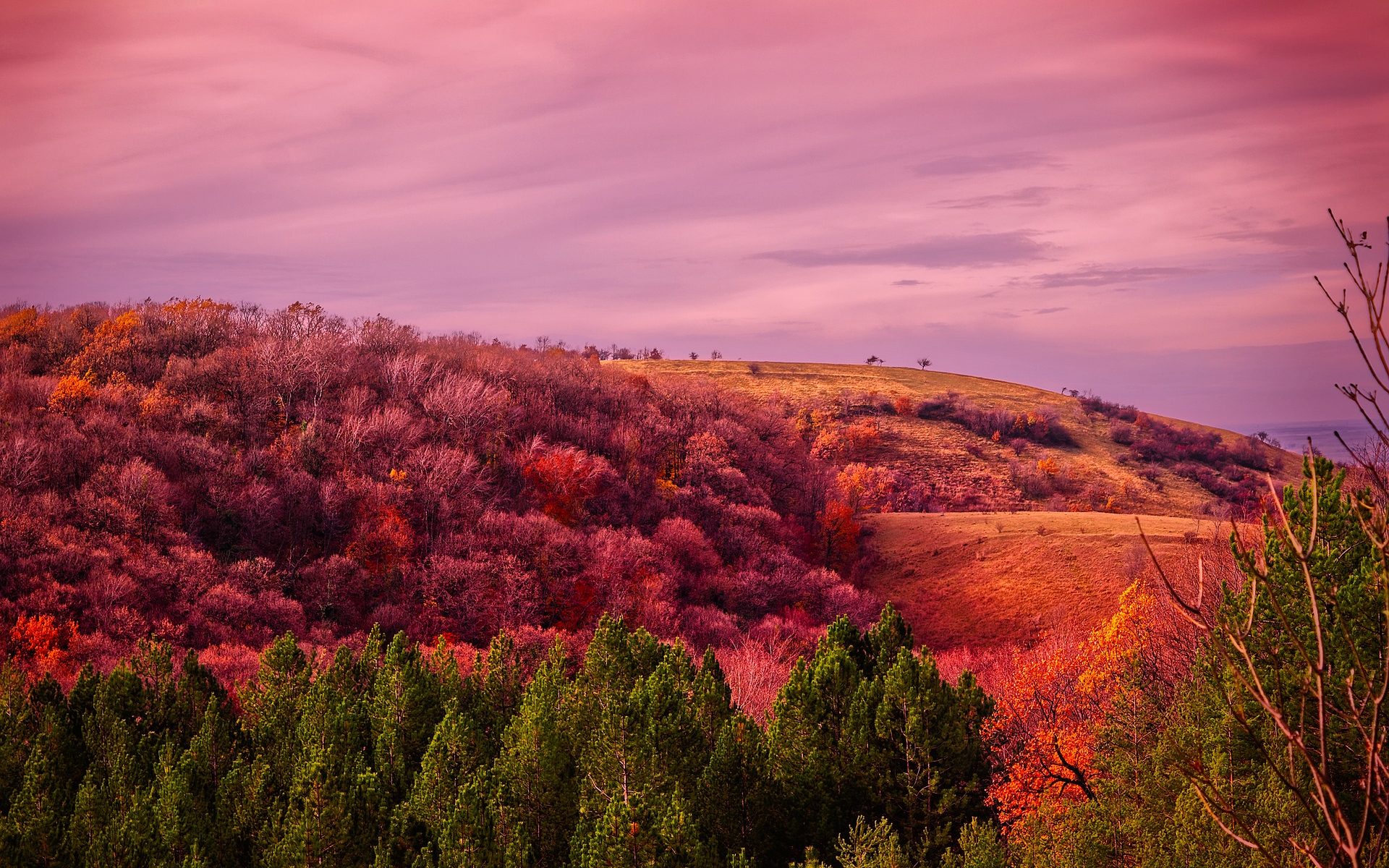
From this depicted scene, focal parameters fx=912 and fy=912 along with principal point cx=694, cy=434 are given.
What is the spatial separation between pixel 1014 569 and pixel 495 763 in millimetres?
57543

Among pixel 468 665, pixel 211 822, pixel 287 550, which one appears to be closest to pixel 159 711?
pixel 211 822

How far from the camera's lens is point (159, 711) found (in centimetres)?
2777

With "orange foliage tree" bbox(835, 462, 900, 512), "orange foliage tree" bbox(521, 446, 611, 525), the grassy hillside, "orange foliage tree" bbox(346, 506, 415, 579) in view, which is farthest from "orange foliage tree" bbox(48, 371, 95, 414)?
the grassy hillside

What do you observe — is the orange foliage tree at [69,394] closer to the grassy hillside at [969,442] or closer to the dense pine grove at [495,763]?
the dense pine grove at [495,763]

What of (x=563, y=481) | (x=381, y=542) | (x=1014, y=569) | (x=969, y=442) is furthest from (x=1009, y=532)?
(x=381, y=542)

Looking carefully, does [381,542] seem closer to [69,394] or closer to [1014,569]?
[69,394]

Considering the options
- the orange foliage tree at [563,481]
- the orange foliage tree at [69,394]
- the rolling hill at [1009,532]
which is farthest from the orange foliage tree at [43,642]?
the rolling hill at [1009,532]

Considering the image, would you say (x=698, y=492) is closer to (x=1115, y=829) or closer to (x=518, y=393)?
(x=518, y=393)

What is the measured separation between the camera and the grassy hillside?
104812 mm

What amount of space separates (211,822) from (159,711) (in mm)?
7898

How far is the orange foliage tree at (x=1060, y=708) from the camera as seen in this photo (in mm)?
30906

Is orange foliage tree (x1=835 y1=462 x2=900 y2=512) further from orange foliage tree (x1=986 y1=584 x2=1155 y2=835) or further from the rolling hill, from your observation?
orange foliage tree (x1=986 y1=584 x2=1155 y2=835)

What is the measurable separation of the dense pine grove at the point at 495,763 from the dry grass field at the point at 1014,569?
41.0 metres

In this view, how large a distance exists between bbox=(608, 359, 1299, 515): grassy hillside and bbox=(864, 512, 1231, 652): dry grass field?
19563 mm
